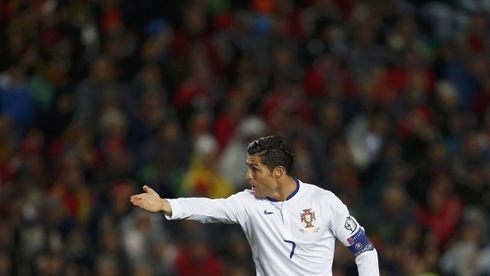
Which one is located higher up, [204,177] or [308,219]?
[308,219]

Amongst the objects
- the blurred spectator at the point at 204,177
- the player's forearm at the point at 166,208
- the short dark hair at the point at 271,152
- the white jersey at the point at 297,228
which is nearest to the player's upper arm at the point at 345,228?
the white jersey at the point at 297,228

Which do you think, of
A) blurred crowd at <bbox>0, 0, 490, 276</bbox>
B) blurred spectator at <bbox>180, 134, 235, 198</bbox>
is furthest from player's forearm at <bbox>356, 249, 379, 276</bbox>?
blurred spectator at <bbox>180, 134, 235, 198</bbox>

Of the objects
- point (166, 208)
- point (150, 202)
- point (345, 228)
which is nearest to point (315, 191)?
point (345, 228)

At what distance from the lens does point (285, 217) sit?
22.3 ft

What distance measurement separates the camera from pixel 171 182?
12.0 metres

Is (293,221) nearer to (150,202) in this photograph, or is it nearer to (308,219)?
(308,219)

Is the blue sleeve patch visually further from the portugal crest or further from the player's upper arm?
the portugal crest

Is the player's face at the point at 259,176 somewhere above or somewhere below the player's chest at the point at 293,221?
above

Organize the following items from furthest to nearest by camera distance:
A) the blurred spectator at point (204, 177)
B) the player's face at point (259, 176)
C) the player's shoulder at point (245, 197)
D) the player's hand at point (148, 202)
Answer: the blurred spectator at point (204, 177) < the player's shoulder at point (245, 197) < the player's face at point (259, 176) < the player's hand at point (148, 202)

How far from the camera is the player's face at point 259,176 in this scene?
22.1 ft

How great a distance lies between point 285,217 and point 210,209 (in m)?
0.47

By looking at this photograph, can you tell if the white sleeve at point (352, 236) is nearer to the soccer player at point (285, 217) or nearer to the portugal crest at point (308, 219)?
the soccer player at point (285, 217)

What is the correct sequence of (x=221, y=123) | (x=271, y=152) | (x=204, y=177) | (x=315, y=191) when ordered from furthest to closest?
(x=221, y=123) → (x=204, y=177) → (x=315, y=191) → (x=271, y=152)

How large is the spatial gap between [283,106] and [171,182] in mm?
1841
